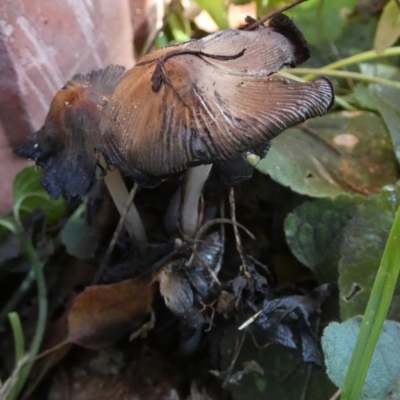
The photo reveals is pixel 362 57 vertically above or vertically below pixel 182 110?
below

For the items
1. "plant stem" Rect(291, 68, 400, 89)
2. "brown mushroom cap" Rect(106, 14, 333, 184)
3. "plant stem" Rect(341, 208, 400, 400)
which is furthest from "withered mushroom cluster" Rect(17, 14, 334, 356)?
"plant stem" Rect(291, 68, 400, 89)

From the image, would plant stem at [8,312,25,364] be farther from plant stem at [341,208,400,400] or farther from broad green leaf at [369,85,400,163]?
broad green leaf at [369,85,400,163]

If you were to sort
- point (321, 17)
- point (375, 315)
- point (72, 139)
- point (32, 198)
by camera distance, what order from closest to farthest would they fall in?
1. point (375, 315)
2. point (72, 139)
3. point (32, 198)
4. point (321, 17)

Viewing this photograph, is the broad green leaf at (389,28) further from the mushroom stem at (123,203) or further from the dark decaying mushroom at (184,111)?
the mushroom stem at (123,203)

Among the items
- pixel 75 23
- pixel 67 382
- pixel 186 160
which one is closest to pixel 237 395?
pixel 67 382

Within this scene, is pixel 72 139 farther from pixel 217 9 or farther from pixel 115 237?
pixel 217 9

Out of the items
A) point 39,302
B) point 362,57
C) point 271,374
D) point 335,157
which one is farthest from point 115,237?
point 362,57

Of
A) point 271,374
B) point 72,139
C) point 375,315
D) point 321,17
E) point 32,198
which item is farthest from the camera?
point 321,17

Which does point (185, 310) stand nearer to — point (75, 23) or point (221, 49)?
point (221, 49)
